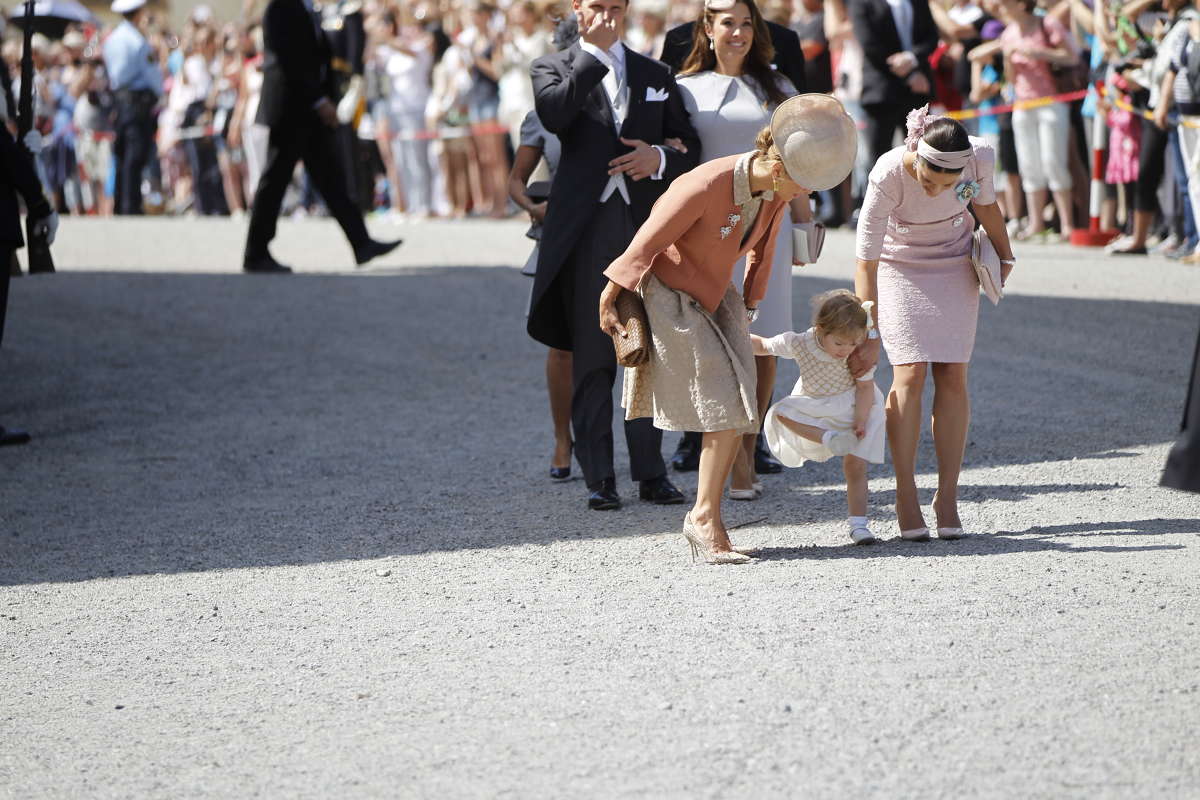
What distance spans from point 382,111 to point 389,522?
14.1m

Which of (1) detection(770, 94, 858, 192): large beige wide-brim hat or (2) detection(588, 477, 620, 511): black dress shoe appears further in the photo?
(2) detection(588, 477, 620, 511): black dress shoe

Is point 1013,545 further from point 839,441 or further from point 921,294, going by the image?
point 921,294

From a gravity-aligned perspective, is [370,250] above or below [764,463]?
below

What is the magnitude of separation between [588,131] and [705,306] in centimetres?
122

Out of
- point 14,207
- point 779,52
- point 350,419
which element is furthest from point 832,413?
point 14,207

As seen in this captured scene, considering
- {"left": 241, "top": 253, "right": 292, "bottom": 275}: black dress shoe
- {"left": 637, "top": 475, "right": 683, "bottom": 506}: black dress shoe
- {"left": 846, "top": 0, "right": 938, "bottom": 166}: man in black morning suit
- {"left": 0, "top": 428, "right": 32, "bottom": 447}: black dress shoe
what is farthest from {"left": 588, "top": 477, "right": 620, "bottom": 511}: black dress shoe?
{"left": 846, "top": 0, "right": 938, "bottom": 166}: man in black morning suit

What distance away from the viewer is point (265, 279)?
14.0 m

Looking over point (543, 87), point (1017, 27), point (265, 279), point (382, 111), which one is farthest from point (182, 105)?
point (543, 87)

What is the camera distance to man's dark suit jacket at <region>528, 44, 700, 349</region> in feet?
21.8

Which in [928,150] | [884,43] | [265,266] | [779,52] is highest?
[779,52]

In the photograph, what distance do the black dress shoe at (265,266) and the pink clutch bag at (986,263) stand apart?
29.7 ft

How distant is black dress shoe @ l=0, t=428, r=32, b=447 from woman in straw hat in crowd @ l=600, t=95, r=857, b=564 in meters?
4.16

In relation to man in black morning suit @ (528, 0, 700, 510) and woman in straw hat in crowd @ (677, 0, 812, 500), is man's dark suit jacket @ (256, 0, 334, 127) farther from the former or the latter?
man in black morning suit @ (528, 0, 700, 510)

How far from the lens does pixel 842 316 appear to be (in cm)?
581
